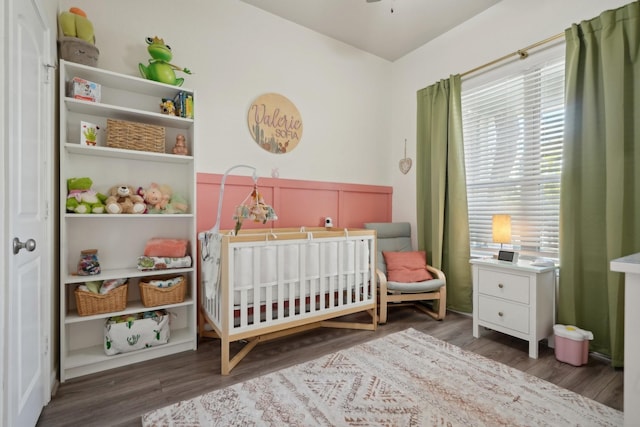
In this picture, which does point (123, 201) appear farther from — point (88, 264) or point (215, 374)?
point (215, 374)

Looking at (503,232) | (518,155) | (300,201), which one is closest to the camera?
(503,232)

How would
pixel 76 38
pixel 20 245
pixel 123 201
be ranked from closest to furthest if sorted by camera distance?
pixel 20 245 → pixel 76 38 → pixel 123 201

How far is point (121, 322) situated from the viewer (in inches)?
75.2

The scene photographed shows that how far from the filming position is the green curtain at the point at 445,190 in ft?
9.41

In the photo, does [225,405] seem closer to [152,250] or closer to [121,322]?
[121,322]

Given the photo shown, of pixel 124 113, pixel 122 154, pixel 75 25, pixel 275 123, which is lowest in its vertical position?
pixel 122 154

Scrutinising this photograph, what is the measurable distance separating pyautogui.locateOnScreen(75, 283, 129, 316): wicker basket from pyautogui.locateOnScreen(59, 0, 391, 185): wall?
105 cm

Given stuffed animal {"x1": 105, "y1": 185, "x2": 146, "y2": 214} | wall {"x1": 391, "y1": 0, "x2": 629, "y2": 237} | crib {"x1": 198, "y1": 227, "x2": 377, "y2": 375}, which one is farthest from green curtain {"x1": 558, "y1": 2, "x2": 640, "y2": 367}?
stuffed animal {"x1": 105, "y1": 185, "x2": 146, "y2": 214}

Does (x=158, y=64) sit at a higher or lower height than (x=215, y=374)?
higher

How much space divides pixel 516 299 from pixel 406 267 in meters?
0.93

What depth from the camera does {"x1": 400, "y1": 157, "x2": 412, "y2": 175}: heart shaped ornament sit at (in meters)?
3.43

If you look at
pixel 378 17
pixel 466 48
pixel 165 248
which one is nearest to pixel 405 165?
pixel 466 48

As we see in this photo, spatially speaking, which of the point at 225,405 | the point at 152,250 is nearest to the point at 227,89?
the point at 152,250

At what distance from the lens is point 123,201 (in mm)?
2008
